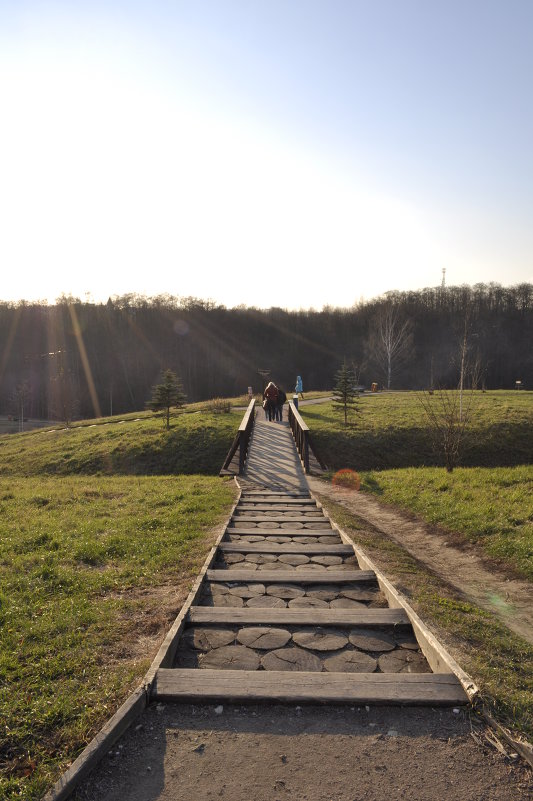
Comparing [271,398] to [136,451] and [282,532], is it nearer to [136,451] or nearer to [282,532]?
[136,451]

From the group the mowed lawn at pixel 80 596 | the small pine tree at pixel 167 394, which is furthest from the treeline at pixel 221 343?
the mowed lawn at pixel 80 596

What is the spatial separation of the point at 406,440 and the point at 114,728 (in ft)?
53.3

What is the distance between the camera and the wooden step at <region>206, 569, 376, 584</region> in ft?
16.1

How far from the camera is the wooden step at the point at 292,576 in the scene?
4.92 meters

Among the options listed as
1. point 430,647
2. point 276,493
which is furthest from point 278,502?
point 430,647

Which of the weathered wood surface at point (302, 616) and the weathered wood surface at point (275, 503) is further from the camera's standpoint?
the weathered wood surface at point (275, 503)

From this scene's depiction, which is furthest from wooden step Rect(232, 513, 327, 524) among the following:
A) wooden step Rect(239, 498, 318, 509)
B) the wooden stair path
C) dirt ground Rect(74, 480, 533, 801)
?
dirt ground Rect(74, 480, 533, 801)

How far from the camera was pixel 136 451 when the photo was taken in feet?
55.1

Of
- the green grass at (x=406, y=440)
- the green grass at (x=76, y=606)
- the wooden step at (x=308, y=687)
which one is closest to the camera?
the green grass at (x=76, y=606)

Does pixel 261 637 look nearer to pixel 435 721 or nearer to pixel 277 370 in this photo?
pixel 435 721

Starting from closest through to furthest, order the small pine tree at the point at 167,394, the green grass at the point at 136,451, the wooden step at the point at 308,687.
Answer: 1. the wooden step at the point at 308,687
2. the green grass at the point at 136,451
3. the small pine tree at the point at 167,394

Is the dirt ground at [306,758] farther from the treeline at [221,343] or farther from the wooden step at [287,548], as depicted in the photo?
the treeline at [221,343]

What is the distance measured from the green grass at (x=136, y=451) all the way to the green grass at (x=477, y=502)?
6017 mm

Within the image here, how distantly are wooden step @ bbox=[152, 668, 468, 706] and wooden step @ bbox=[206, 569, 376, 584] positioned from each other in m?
1.79
